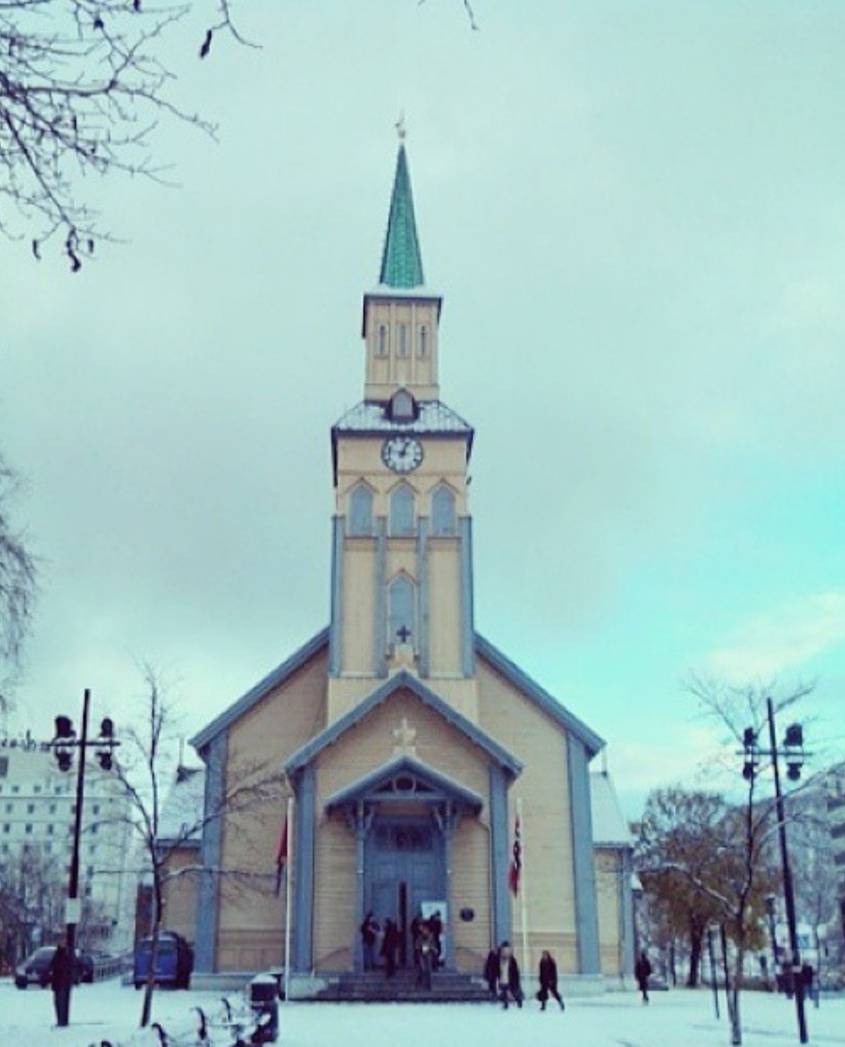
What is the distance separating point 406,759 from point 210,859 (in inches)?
303

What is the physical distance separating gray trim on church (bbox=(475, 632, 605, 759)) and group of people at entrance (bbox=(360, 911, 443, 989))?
328 inches

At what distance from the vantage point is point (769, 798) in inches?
980

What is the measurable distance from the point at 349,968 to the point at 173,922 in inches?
351

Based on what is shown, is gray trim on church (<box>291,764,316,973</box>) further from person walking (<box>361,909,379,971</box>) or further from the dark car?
the dark car

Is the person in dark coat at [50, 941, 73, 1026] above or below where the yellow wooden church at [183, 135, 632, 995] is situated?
below

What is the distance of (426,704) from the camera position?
120ft

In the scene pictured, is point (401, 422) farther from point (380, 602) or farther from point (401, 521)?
point (380, 602)

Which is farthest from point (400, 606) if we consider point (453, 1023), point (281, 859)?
point (453, 1023)

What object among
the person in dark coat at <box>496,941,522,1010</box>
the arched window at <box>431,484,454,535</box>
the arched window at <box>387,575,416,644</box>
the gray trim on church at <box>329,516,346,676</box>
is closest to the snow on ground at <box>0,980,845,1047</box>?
the person in dark coat at <box>496,941,522,1010</box>

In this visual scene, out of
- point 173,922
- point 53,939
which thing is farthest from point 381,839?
point 53,939

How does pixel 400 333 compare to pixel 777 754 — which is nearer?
pixel 777 754

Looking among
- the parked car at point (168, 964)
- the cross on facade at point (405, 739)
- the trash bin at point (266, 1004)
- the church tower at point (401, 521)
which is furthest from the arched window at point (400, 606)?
the trash bin at point (266, 1004)

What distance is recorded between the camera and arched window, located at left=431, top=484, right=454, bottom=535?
138 ft

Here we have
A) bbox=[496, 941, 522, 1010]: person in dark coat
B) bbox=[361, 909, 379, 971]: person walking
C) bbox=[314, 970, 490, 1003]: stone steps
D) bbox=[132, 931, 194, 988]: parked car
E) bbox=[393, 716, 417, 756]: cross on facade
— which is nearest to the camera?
bbox=[496, 941, 522, 1010]: person in dark coat
